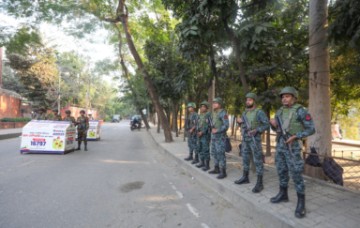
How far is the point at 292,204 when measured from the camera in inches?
158

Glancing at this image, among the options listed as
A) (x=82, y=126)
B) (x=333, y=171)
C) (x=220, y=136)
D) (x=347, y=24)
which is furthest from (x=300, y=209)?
(x=82, y=126)

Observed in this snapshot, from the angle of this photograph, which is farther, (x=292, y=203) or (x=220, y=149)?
(x=220, y=149)

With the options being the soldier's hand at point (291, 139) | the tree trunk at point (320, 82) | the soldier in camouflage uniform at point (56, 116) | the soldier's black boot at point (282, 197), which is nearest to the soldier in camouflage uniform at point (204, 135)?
the tree trunk at point (320, 82)

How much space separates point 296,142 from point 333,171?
2295 mm

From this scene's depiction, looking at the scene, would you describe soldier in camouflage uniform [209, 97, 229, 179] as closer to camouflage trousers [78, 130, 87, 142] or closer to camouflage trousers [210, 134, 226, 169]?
camouflage trousers [210, 134, 226, 169]

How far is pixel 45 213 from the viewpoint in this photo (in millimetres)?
4027

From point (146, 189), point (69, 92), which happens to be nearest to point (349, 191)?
point (146, 189)

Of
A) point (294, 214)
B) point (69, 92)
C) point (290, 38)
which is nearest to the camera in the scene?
point (294, 214)

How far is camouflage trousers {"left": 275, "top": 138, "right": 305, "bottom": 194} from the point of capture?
3723 mm

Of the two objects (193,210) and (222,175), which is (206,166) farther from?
(193,210)

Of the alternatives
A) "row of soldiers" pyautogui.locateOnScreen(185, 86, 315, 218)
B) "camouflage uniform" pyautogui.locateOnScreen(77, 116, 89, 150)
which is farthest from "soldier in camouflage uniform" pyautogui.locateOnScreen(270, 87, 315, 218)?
"camouflage uniform" pyautogui.locateOnScreen(77, 116, 89, 150)

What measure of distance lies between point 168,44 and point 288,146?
13061 mm

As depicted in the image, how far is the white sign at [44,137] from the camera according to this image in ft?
32.0

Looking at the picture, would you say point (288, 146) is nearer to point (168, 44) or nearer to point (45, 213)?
point (45, 213)
